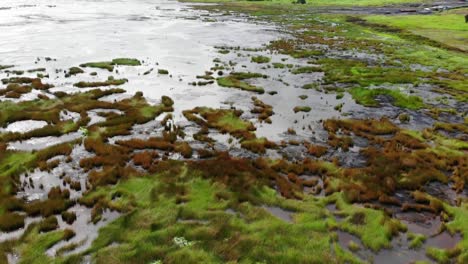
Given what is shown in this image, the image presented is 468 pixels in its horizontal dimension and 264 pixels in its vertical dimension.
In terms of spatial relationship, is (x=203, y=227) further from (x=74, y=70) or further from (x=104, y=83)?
(x=74, y=70)

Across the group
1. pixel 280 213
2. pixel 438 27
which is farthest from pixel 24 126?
pixel 438 27

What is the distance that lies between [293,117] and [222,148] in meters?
11.1

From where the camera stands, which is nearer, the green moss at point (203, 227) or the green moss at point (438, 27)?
the green moss at point (203, 227)

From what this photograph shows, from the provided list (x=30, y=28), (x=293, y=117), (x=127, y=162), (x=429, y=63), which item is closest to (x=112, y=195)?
(x=127, y=162)

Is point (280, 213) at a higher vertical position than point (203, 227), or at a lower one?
lower

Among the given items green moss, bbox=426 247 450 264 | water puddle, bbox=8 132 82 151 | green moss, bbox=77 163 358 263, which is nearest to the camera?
green moss, bbox=77 163 358 263

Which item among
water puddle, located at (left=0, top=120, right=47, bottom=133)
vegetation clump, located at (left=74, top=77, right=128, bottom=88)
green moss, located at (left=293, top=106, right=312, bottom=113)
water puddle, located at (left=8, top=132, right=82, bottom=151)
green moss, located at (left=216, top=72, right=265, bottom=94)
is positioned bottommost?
green moss, located at (left=293, top=106, right=312, bottom=113)

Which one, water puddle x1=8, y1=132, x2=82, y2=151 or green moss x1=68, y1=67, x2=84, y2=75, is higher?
green moss x1=68, y1=67, x2=84, y2=75

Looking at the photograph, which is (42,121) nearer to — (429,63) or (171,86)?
(171,86)

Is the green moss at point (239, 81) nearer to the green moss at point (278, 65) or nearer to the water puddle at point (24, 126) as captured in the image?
the green moss at point (278, 65)

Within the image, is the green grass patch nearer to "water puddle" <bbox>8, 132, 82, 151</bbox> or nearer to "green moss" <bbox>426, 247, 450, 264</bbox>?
"green moss" <bbox>426, 247, 450, 264</bbox>

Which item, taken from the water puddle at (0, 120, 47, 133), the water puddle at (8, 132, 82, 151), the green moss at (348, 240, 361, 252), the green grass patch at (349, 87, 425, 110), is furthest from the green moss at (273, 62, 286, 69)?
the green moss at (348, 240, 361, 252)

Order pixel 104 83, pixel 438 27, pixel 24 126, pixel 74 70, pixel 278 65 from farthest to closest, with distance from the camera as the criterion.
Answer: pixel 438 27 < pixel 278 65 < pixel 74 70 < pixel 104 83 < pixel 24 126

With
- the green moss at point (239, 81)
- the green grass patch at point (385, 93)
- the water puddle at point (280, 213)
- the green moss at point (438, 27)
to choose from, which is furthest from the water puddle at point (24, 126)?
the green moss at point (438, 27)
